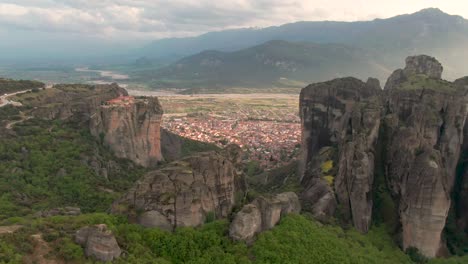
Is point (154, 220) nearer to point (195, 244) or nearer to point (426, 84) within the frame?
point (195, 244)

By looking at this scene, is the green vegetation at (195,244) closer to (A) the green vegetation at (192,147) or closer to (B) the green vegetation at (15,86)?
(B) the green vegetation at (15,86)

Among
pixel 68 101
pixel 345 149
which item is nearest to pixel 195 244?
pixel 345 149

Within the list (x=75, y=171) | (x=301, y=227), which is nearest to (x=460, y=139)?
(x=301, y=227)

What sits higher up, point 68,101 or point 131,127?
point 68,101

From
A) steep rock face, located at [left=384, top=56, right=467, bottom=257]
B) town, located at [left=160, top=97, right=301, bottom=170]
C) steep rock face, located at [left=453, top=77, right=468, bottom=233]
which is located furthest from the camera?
town, located at [left=160, top=97, right=301, bottom=170]

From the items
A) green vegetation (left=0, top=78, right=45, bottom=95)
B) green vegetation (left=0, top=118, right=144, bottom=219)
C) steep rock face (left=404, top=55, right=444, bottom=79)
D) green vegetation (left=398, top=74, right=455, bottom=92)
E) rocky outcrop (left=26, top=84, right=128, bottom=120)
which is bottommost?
green vegetation (left=0, top=118, right=144, bottom=219)

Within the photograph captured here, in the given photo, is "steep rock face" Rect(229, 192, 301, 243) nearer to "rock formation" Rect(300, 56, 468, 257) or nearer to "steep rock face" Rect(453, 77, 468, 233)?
"rock formation" Rect(300, 56, 468, 257)

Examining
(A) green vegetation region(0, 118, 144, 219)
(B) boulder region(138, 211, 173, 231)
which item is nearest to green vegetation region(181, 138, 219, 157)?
(A) green vegetation region(0, 118, 144, 219)
